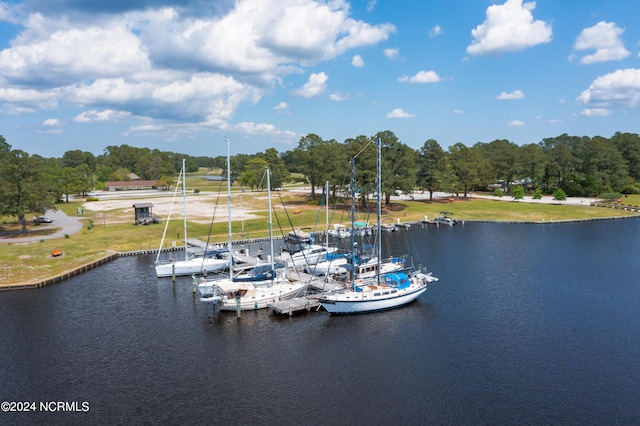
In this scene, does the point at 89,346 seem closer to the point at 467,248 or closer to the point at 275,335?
the point at 275,335

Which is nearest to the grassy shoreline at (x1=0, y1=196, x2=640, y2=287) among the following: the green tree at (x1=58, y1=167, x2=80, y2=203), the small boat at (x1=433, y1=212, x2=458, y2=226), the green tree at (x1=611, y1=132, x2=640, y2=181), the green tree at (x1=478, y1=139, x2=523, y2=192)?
the small boat at (x1=433, y1=212, x2=458, y2=226)

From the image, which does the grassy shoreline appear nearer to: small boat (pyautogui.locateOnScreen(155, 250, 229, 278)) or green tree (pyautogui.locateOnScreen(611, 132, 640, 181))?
small boat (pyautogui.locateOnScreen(155, 250, 229, 278))

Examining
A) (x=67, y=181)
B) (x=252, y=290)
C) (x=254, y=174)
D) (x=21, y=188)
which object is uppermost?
(x=254, y=174)

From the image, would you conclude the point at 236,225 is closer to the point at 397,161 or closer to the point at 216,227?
the point at 216,227

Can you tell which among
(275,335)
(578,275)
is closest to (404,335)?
(275,335)

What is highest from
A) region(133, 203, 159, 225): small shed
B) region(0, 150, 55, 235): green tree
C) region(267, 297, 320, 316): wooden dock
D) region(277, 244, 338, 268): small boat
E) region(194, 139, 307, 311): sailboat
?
region(0, 150, 55, 235): green tree

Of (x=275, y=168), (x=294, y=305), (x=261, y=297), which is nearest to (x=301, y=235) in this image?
(x=261, y=297)
